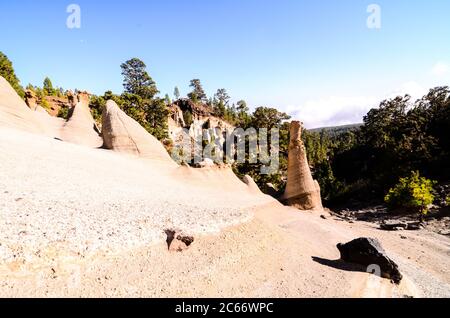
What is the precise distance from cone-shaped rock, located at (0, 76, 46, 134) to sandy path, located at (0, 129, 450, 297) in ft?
24.1

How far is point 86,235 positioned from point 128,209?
2.55 m

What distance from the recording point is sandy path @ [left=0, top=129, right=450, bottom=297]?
6.05 m

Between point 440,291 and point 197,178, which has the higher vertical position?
point 197,178

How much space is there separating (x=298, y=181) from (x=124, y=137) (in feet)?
51.9

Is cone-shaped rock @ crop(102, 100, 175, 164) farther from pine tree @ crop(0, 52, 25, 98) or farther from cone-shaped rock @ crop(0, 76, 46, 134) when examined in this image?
pine tree @ crop(0, 52, 25, 98)

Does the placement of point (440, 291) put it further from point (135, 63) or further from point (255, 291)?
point (135, 63)

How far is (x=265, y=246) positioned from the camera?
9.59 metres

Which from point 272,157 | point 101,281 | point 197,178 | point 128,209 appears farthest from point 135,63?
point 101,281

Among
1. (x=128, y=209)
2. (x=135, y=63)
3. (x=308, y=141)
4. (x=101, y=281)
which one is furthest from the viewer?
(x=308, y=141)

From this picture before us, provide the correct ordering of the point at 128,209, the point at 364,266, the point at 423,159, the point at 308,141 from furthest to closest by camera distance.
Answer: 1. the point at 308,141
2. the point at 423,159
3. the point at 128,209
4. the point at 364,266

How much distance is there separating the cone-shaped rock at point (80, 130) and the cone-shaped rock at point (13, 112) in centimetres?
535

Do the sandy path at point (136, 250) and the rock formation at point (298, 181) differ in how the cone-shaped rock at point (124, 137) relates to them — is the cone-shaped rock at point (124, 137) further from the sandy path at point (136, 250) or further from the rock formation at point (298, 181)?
the rock formation at point (298, 181)

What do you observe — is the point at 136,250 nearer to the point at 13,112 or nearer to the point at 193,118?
the point at 13,112

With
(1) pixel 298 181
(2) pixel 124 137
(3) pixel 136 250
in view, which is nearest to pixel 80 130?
(2) pixel 124 137
